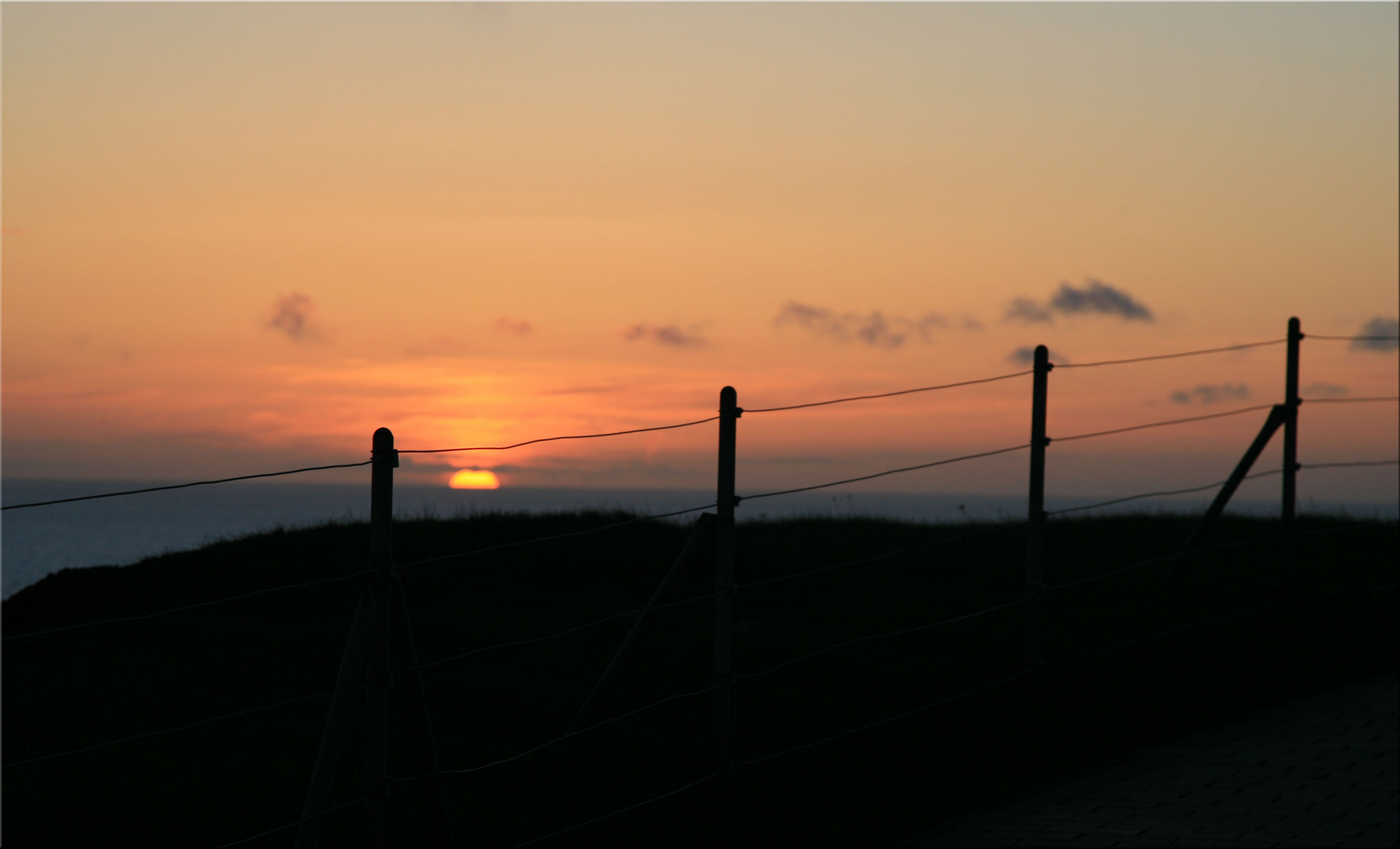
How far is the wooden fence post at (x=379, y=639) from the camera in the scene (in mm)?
4523

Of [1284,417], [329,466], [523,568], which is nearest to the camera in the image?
[329,466]

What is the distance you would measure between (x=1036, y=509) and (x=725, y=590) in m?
2.79

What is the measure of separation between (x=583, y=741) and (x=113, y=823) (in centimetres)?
236

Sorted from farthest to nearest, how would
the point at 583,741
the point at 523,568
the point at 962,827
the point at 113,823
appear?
the point at 523,568 < the point at 583,741 < the point at 962,827 < the point at 113,823

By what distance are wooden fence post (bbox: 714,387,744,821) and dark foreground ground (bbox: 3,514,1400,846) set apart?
164 mm

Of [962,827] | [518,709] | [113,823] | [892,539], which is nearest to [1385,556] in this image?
[892,539]

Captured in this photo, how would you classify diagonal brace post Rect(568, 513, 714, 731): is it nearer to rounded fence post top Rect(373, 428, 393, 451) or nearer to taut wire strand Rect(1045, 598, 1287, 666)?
rounded fence post top Rect(373, 428, 393, 451)

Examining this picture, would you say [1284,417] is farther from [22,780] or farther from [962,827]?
[22,780]

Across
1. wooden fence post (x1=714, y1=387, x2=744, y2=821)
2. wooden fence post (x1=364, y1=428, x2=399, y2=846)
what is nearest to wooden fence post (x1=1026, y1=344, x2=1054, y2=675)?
wooden fence post (x1=714, y1=387, x2=744, y2=821)

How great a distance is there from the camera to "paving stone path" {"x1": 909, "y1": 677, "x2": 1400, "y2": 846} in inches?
233

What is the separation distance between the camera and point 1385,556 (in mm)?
12992

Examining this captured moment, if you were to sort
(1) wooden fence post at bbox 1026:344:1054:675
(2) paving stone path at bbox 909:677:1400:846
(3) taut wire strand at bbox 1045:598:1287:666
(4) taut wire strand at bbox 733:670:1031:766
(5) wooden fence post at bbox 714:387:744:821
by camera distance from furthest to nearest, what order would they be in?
(3) taut wire strand at bbox 1045:598:1287:666
(1) wooden fence post at bbox 1026:344:1054:675
(4) taut wire strand at bbox 733:670:1031:766
(5) wooden fence post at bbox 714:387:744:821
(2) paving stone path at bbox 909:677:1400:846

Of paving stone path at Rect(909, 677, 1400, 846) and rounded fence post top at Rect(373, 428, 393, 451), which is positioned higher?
rounded fence post top at Rect(373, 428, 393, 451)

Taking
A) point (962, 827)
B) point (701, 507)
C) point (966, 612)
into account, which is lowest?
point (962, 827)
